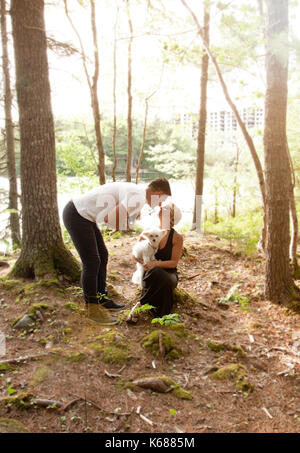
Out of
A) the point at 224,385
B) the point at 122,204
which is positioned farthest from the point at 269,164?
the point at 224,385

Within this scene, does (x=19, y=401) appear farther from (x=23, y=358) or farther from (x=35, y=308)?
(x=35, y=308)

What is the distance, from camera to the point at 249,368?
10.9 ft

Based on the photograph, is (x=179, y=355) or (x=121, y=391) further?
(x=179, y=355)

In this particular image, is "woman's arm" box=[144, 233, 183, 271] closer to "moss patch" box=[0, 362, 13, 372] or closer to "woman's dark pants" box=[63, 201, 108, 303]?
"woman's dark pants" box=[63, 201, 108, 303]

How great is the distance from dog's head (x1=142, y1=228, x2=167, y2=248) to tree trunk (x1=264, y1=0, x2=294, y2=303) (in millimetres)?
1767

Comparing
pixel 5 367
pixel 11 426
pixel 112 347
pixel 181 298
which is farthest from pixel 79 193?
pixel 11 426

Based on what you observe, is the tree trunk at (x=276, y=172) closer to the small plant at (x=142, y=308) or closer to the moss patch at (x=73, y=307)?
the small plant at (x=142, y=308)

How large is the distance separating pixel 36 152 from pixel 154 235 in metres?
2.04

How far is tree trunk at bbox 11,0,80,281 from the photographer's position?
4.50m

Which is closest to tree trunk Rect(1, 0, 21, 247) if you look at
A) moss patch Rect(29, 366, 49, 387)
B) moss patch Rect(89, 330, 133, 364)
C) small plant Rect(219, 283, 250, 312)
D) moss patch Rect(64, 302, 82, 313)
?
moss patch Rect(64, 302, 82, 313)

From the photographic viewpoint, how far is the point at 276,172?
464cm

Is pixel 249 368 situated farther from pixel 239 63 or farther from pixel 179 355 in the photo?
pixel 239 63

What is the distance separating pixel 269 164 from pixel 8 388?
13.2 feet

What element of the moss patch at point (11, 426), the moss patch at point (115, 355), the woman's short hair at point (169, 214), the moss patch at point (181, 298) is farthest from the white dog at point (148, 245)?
the moss patch at point (11, 426)
